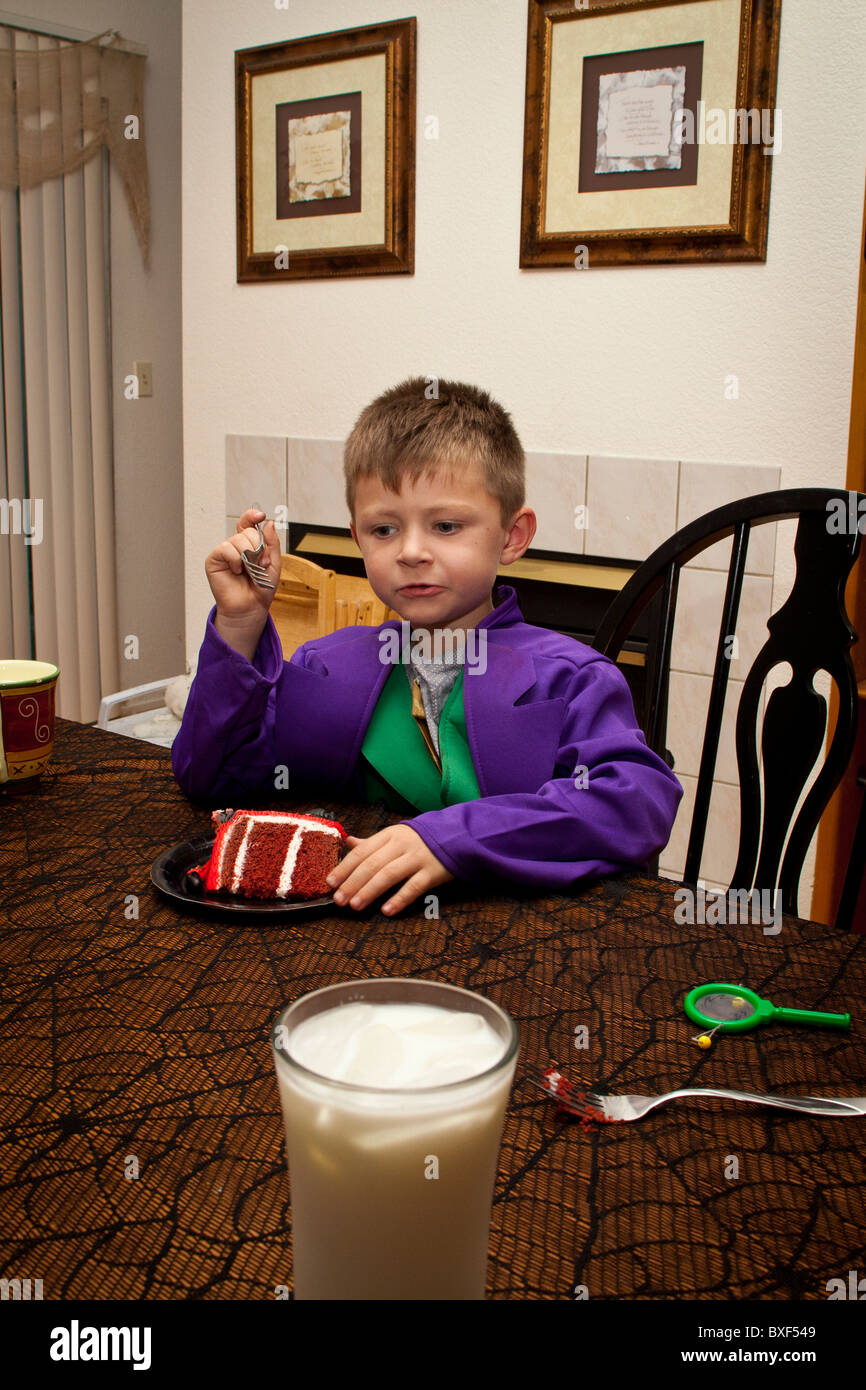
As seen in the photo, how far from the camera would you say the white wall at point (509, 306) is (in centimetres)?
204

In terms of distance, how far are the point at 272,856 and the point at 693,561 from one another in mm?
1642

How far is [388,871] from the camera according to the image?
2.66 ft

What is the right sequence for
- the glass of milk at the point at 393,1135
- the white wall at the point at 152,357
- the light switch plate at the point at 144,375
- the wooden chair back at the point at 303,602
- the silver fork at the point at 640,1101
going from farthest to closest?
the light switch plate at the point at 144,375
the white wall at the point at 152,357
the wooden chair back at the point at 303,602
the silver fork at the point at 640,1101
the glass of milk at the point at 393,1135

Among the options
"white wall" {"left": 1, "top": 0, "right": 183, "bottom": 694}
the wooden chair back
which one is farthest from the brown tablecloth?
"white wall" {"left": 1, "top": 0, "right": 183, "bottom": 694}

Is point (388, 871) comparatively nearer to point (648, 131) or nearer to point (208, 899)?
point (208, 899)

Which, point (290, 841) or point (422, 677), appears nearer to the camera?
point (290, 841)

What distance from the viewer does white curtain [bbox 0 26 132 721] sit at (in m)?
3.62

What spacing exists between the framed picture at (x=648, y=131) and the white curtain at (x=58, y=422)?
6.54 feet

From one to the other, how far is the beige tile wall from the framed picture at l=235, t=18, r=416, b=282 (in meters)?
0.73

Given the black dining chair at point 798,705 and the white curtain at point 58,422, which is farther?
the white curtain at point 58,422

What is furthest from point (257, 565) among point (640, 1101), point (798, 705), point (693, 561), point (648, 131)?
point (648, 131)

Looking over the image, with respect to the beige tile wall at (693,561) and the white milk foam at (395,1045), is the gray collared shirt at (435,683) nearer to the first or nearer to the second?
the white milk foam at (395,1045)

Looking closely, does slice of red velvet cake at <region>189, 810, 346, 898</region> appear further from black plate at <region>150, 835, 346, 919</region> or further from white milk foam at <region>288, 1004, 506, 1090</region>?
white milk foam at <region>288, 1004, 506, 1090</region>

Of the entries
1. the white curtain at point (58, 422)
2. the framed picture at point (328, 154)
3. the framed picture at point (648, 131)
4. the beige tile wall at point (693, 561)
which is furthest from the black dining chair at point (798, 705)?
the white curtain at point (58, 422)
